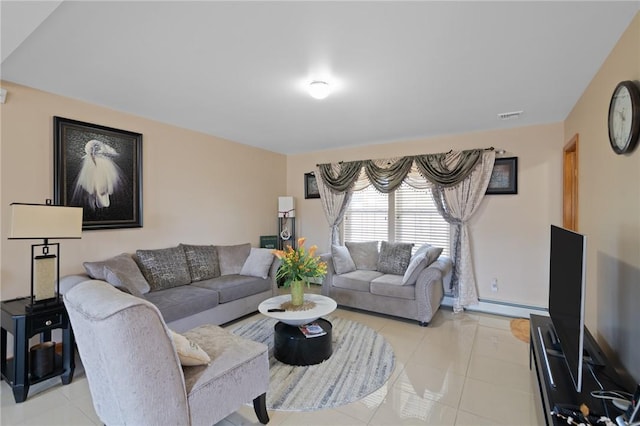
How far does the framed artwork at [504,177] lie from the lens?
157 inches

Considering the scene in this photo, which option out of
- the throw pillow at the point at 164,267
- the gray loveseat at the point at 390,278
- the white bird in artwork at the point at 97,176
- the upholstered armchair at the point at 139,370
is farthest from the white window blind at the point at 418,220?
the white bird in artwork at the point at 97,176

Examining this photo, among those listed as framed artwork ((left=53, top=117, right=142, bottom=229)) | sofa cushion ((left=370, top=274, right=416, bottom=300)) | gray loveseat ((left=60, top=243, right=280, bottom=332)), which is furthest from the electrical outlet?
framed artwork ((left=53, top=117, right=142, bottom=229))

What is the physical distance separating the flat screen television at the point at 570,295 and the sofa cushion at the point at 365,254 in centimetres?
260

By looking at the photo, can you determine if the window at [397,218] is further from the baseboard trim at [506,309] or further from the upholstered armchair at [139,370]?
the upholstered armchair at [139,370]

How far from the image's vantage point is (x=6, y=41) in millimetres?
1751

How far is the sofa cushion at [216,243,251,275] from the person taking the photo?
4.13m

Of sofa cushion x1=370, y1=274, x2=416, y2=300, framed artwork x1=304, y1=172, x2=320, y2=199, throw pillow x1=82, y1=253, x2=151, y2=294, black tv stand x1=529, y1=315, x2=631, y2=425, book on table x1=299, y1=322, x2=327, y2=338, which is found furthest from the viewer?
framed artwork x1=304, y1=172, x2=320, y2=199

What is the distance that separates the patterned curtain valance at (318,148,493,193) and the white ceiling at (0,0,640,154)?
2.58ft

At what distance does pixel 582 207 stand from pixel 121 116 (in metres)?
4.89

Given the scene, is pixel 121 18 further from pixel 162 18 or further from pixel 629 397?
pixel 629 397

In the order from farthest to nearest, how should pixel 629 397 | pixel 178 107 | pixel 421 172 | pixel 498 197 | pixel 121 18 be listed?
pixel 421 172, pixel 498 197, pixel 178 107, pixel 121 18, pixel 629 397

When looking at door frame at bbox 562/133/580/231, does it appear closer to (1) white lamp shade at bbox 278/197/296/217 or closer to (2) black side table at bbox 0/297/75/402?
(1) white lamp shade at bbox 278/197/296/217

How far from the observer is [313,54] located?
2.15 meters

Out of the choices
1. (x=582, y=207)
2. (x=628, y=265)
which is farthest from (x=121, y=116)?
(x=582, y=207)
